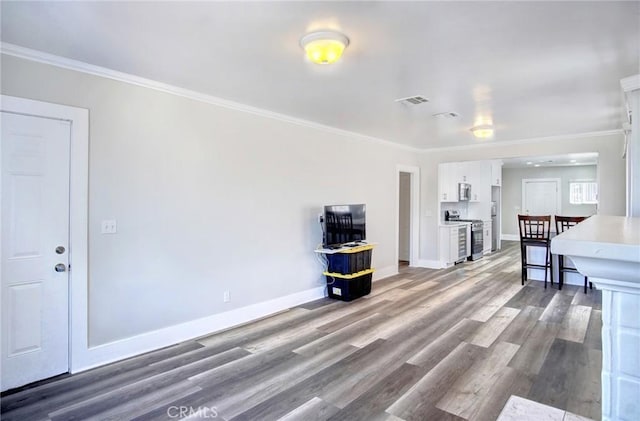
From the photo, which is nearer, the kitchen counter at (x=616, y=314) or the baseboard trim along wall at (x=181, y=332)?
the kitchen counter at (x=616, y=314)

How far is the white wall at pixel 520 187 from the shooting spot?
35.7 feet

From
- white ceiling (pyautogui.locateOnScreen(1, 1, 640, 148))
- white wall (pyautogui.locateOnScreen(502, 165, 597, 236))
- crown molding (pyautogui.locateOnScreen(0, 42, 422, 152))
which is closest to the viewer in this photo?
white ceiling (pyautogui.locateOnScreen(1, 1, 640, 148))

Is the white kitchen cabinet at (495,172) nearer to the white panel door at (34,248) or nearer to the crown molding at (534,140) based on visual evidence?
the crown molding at (534,140)

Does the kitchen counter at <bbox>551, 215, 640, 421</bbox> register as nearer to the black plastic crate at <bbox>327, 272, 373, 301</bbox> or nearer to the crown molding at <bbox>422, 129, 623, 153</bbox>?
the black plastic crate at <bbox>327, 272, 373, 301</bbox>

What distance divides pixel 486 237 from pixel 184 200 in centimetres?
793

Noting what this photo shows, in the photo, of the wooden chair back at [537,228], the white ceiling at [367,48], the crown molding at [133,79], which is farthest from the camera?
the wooden chair back at [537,228]

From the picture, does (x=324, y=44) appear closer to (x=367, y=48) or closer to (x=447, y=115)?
(x=367, y=48)

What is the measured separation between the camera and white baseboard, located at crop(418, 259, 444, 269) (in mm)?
7168

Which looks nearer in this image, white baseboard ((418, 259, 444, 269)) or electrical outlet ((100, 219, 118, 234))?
electrical outlet ((100, 219, 118, 234))

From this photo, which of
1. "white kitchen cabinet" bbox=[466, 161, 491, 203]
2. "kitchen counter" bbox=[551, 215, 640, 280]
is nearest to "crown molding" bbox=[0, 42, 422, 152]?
"kitchen counter" bbox=[551, 215, 640, 280]

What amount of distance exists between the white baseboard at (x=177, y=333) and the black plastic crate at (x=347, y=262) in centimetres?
57

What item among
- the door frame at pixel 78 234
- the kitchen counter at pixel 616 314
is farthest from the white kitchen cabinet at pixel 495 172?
the kitchen counter at pixel 616 314

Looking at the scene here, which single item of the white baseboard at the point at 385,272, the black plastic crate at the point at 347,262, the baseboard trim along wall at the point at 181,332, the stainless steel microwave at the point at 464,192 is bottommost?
the baseboard trim along wall at the point at 181,332

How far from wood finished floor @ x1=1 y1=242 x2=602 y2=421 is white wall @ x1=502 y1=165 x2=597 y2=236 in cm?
811
